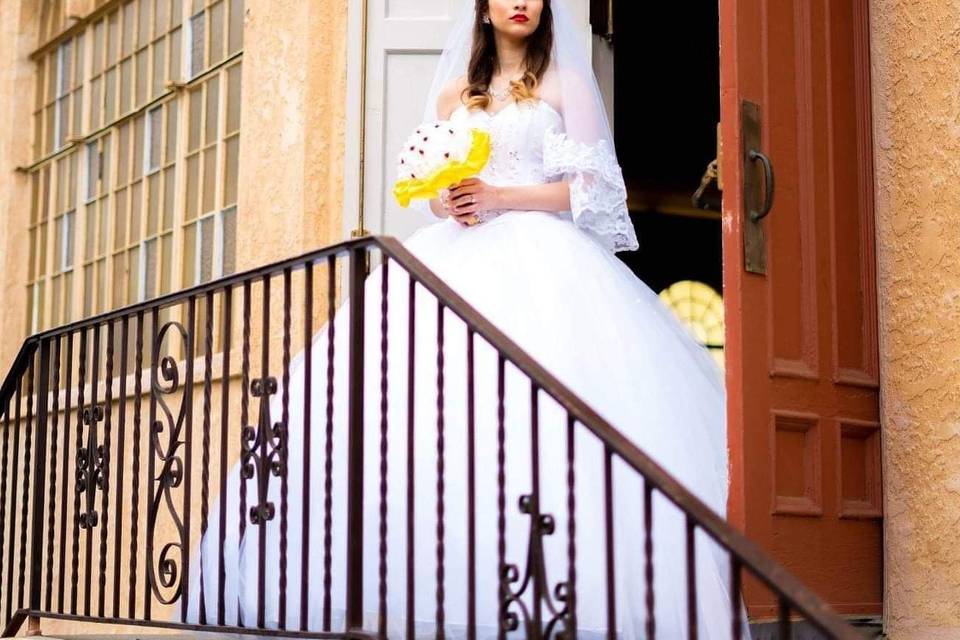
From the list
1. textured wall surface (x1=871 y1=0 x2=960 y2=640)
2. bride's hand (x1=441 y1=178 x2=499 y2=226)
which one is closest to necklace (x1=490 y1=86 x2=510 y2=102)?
bride's hand (x1=441 y1=178 x2=499 y2=226)

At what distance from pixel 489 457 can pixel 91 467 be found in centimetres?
155

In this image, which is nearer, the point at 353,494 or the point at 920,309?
the point at 353,494

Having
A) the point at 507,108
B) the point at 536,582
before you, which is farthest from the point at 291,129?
the point at 536,582

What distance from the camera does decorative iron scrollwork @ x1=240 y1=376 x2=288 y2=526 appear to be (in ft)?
12.8

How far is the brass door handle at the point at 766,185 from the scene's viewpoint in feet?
13.7

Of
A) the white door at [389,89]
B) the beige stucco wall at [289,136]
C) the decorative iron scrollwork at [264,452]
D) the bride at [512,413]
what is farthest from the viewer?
the beige stucco wall at [289,136]

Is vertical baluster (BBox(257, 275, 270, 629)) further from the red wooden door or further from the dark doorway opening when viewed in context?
the dark doorway opening

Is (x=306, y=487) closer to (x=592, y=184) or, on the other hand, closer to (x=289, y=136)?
(x=592, y=184)

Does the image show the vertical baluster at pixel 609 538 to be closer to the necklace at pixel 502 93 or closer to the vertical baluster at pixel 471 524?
the vertical baluster at pixel 471 524

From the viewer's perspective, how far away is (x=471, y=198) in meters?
4.72

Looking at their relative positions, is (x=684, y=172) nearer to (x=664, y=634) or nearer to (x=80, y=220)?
(x=80, y=220)

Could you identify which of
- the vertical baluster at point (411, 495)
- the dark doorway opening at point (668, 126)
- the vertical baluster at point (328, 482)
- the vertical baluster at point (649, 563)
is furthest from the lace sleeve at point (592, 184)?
the dark doorway opening at point (668, 126)

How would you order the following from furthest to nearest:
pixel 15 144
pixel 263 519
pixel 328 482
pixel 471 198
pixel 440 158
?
pixel 15 144, pixel 471 198, pixel 440 158, pixel 263 519, pixel 328 482

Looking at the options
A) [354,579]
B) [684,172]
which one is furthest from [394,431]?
[684,172]
